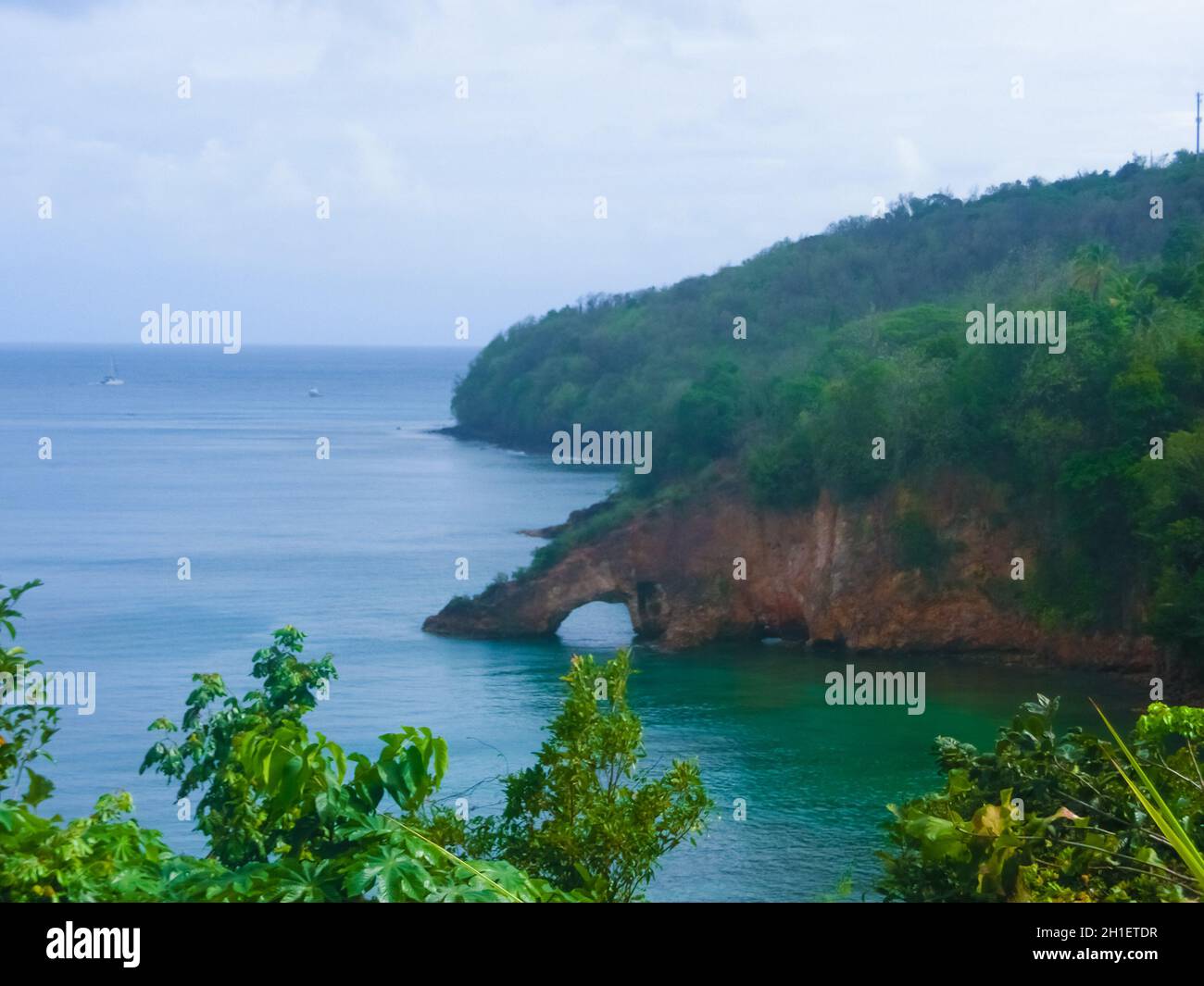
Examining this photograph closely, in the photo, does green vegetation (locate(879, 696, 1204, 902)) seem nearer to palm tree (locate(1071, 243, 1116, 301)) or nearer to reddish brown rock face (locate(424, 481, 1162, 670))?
reddish brown rock face (locate(424, 481, 1162, 670))

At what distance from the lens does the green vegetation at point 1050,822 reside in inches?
292

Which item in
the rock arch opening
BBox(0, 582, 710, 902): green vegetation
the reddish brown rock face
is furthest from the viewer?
the rock arch opening

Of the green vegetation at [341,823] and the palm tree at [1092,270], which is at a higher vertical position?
the palm tree at [1092,270]

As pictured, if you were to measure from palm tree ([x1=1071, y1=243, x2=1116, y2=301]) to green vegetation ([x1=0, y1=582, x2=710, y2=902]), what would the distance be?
108 ft

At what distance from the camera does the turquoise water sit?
24922mm

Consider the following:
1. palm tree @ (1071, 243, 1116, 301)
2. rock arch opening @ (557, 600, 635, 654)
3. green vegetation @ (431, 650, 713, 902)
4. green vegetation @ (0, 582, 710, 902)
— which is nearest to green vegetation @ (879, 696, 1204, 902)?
green vegetation @ (431, 650, 713, 902)

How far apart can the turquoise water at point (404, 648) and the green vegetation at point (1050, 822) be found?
854 centimetres

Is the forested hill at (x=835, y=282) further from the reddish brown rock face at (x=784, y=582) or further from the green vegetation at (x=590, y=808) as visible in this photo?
the green vegetation at (x=590, y=808)

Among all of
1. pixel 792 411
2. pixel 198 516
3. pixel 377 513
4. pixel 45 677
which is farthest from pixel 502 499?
pixel 45 677

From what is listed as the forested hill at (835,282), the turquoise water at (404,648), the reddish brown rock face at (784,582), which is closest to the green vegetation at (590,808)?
the turquoise water at (404,648)

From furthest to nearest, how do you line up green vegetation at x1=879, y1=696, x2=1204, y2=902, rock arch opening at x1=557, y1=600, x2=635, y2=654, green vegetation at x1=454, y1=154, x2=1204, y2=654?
1. rock arch opening at x1=557, y1=600, x2=635, y2=654
2. green vegetation at x1=454, y1=154, x2=1204, y2=654
3. green vegetation at x1=879, y1=696, x2=1204, y2=902

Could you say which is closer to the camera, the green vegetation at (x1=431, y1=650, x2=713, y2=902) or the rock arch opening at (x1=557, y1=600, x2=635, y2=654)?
the green vegetation at (x1=431, y1=650, x2=713, y2=902)
